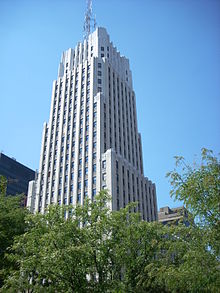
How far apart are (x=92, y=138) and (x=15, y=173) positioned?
2118 inches

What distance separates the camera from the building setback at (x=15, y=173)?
106m

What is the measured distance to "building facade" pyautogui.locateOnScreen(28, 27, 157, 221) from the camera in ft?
211

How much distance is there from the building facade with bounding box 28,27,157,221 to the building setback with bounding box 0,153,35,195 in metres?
34.6

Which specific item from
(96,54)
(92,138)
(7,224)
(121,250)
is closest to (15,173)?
(92,138)

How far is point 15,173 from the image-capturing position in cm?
11156

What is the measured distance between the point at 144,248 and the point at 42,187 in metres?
50.6

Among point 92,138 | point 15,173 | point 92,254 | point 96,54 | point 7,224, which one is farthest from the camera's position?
point 15,173

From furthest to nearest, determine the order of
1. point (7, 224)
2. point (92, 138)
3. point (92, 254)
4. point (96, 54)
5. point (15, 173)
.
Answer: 1. point (15, 173)
2. point (96, 54)
3. point (92, 138)
4. point (7, 224)
5. point (92, 254)

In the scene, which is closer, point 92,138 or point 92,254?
Answer: point 92,254

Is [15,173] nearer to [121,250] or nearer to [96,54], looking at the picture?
[96,54]

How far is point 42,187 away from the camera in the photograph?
238ft

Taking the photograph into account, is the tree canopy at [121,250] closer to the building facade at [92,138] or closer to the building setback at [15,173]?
the building facade at [92,138]

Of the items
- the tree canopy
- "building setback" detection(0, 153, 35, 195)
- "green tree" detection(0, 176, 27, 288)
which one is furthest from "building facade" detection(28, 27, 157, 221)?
"building setback" detection(0, 153, 35, 195)

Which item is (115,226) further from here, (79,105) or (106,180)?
(79,105)
